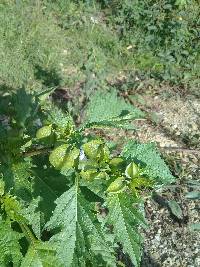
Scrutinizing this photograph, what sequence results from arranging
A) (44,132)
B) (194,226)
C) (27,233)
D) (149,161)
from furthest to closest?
(194,226) < (27,233) < (149,161) < (44,132)

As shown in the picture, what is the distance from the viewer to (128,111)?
1.98 metres

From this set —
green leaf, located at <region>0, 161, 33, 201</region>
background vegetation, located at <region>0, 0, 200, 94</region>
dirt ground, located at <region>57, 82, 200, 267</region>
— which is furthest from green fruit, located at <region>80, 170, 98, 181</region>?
background vegetation, located at <region>0, 0, 200, 94</region>

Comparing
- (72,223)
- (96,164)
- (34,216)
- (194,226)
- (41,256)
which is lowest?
(194,226)

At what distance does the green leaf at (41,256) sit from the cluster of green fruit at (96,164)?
44 cm

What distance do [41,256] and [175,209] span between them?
5.99 ft

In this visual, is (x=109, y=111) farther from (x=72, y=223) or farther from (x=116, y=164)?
(x=72, y=223)

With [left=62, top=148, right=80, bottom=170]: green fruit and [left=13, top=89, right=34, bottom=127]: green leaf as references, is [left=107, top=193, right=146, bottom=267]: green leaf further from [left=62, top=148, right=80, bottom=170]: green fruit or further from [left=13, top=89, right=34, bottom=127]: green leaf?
[left=13, top=89, right=34, bottom=127]: green leaf

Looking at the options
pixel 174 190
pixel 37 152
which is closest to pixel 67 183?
pixel 37 152

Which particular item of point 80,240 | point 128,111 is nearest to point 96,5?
point 128,111

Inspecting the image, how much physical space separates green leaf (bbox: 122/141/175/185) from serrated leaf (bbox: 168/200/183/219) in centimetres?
180

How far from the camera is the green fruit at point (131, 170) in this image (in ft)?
5.55

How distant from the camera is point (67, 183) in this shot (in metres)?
1.93

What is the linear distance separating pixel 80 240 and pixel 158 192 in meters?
2.10

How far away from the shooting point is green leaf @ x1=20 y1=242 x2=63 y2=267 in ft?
6.51
